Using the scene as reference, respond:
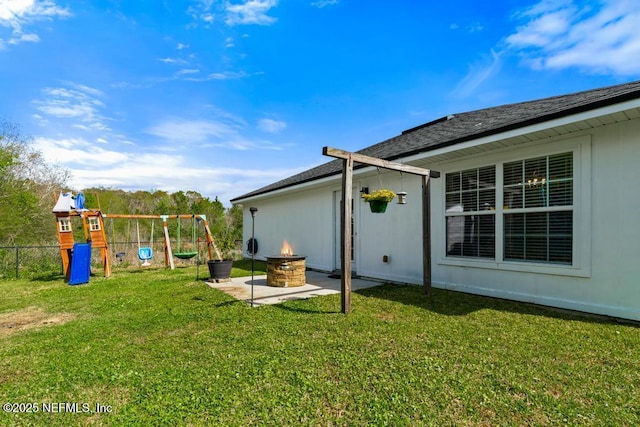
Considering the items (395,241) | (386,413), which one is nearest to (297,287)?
(395,241)

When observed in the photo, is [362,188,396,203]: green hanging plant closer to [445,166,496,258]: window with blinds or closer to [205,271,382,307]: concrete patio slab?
[445,166,496,258]: window with blinds

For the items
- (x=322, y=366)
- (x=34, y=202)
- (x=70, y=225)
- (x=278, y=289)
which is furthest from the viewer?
(x=34, y=202)

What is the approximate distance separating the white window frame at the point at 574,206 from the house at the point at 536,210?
0.04 feet

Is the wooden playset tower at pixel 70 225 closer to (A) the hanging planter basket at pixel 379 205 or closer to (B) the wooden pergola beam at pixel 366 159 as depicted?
(B) the wooden pergola beam at pixel 366 159

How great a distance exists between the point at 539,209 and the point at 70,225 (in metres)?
10.1

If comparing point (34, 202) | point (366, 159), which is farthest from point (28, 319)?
point (34, 202)

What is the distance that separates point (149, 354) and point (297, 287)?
3591 mm

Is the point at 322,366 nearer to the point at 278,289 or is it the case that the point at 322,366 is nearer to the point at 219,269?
the point at 278,289

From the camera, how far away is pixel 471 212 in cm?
552

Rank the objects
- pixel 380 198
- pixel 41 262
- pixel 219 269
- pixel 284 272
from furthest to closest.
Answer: pixel 41 262 < pixel 219 269 < pixel 284 272 < pixel 380 198

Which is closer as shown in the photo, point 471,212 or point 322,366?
point 322,366

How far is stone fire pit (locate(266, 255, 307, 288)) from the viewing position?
640cm

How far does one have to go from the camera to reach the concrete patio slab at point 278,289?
5297 millimetres

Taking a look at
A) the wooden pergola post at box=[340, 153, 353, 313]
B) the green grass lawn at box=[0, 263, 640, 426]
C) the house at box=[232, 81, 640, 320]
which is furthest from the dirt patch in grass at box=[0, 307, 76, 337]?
the house at box=[232, 81, 640, 320]
